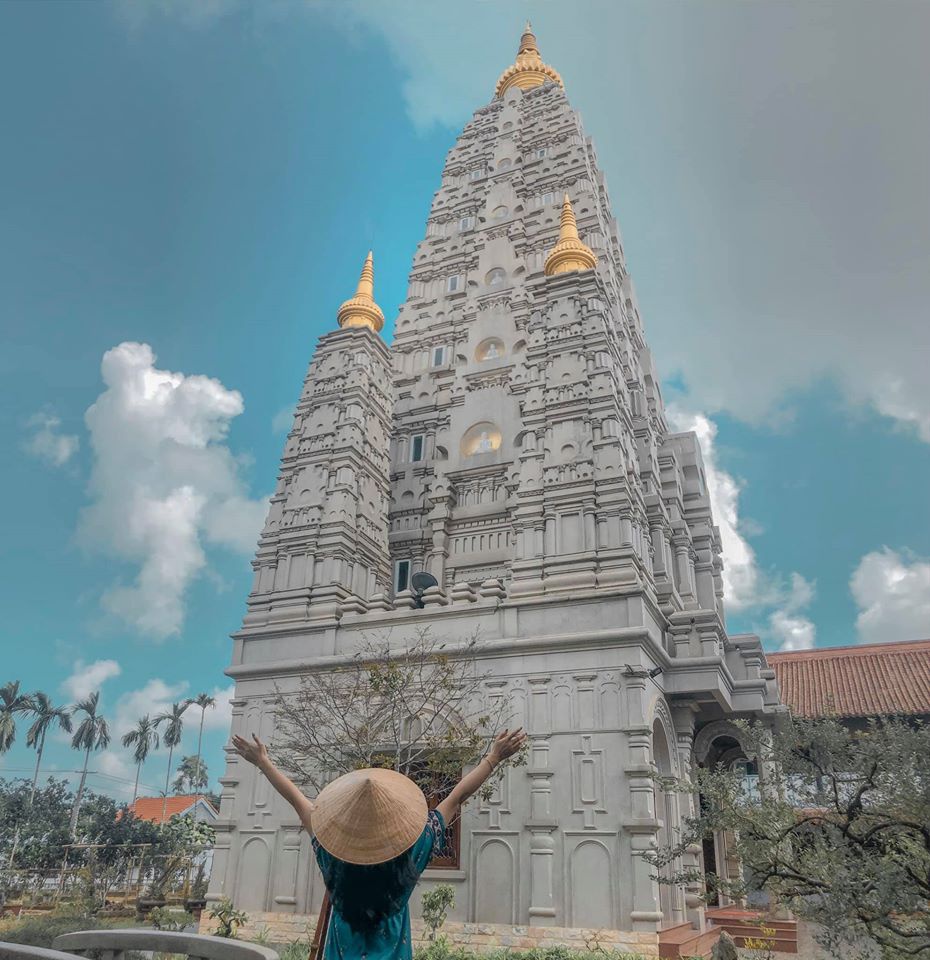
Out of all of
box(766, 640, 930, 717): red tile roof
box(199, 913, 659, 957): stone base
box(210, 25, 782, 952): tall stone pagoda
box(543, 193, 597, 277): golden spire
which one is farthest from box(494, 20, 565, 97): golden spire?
box(199, 913, 659, 957): stone base

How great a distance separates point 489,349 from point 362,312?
4542mm

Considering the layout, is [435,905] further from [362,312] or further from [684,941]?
[362,312]

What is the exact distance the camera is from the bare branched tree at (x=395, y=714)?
15.0 meters

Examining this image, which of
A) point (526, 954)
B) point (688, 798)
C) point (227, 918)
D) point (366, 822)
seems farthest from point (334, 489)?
point (366, 822)

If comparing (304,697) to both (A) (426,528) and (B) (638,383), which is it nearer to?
(A) (426,528)

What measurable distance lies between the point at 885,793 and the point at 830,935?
5.19 feet

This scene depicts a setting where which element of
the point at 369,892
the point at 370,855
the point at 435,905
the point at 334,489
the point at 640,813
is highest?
the point at 334,489

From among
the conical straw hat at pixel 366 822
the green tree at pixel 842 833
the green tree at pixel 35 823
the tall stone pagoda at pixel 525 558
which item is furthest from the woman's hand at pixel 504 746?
the green tree at pixel 35 823

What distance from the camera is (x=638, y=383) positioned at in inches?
998

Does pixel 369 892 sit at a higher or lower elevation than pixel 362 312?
lower

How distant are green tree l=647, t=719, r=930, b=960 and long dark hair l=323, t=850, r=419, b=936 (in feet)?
14.2

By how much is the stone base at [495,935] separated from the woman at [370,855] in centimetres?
1216

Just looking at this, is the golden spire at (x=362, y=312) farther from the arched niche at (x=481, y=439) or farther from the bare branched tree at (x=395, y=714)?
the bare branched tree at (x=395, y=714)

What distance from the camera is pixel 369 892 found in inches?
157
